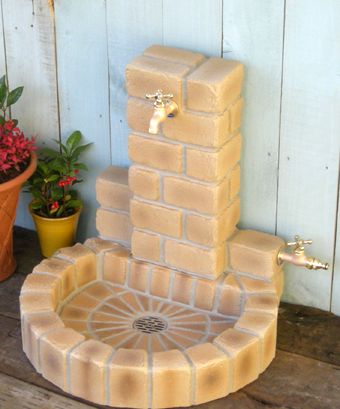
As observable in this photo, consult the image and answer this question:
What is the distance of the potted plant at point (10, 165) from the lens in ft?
8.21

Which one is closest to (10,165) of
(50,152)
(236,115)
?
(50,152)

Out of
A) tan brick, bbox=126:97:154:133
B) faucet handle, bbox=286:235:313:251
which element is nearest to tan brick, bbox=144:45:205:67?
tan brick, bbox=126:97:154:133

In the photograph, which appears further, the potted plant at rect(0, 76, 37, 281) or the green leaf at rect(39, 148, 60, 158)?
the green leaf at rect(39, 148, 60, 158)

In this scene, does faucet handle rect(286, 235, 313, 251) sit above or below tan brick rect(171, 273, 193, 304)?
above

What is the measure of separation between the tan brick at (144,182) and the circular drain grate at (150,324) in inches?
12.1

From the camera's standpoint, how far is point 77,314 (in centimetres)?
242

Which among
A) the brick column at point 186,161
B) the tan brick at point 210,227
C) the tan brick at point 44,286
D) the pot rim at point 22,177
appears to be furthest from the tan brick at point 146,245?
the pot rim at point 22,177

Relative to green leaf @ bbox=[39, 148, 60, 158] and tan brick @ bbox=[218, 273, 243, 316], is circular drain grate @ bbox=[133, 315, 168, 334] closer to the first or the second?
tan brick @ bbox=[218, 273, 243, 316]

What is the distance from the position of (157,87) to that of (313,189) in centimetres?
47

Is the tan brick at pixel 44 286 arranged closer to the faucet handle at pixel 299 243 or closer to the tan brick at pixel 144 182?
the tan brick at pixel 144 182

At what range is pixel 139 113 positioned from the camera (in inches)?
91.5

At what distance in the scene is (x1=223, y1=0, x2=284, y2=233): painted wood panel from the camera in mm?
2250

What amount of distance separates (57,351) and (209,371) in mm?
352

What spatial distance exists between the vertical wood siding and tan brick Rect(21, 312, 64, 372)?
53 cm
